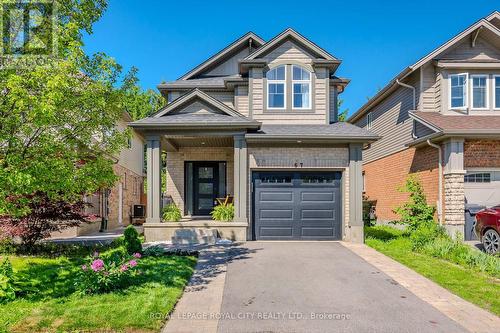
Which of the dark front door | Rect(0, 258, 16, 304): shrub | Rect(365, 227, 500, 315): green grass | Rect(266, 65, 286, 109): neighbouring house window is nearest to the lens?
Rect(0, 258, 16, 304): shrub

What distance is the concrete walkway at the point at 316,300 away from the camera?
5254mm

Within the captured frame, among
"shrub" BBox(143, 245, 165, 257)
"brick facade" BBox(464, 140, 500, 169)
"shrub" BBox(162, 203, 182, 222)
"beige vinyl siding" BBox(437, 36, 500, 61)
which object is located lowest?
"shrub" BBox(143, 245, 165, 257)

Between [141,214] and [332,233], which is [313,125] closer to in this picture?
[332,233]

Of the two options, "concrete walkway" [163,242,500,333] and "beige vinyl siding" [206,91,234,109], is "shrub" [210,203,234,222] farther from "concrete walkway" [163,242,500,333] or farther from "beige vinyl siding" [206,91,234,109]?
"beige vinyl siding" [206,91,234,109]

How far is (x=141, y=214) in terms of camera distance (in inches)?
842

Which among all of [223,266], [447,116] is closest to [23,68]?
[223,266]

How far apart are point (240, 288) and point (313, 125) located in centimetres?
866

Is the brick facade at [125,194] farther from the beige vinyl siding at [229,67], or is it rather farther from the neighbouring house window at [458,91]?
the neighbouring house window at [458,91]

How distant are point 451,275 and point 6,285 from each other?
9355mm

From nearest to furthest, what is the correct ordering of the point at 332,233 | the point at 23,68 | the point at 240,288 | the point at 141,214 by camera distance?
the point at 23,68, the point at 240,288, the point at 332,233, the point at 141,214

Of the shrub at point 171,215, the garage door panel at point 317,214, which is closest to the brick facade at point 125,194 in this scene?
the shrub at point 171,215

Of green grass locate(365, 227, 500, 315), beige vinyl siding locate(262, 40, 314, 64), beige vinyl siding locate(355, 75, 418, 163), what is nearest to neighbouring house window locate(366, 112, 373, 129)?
beige vinyl siding locate(355, 75, 418, 163)

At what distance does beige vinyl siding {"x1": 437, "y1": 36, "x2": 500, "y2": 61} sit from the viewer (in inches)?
606

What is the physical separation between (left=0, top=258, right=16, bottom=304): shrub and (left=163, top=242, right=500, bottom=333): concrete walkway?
292 centimetres
